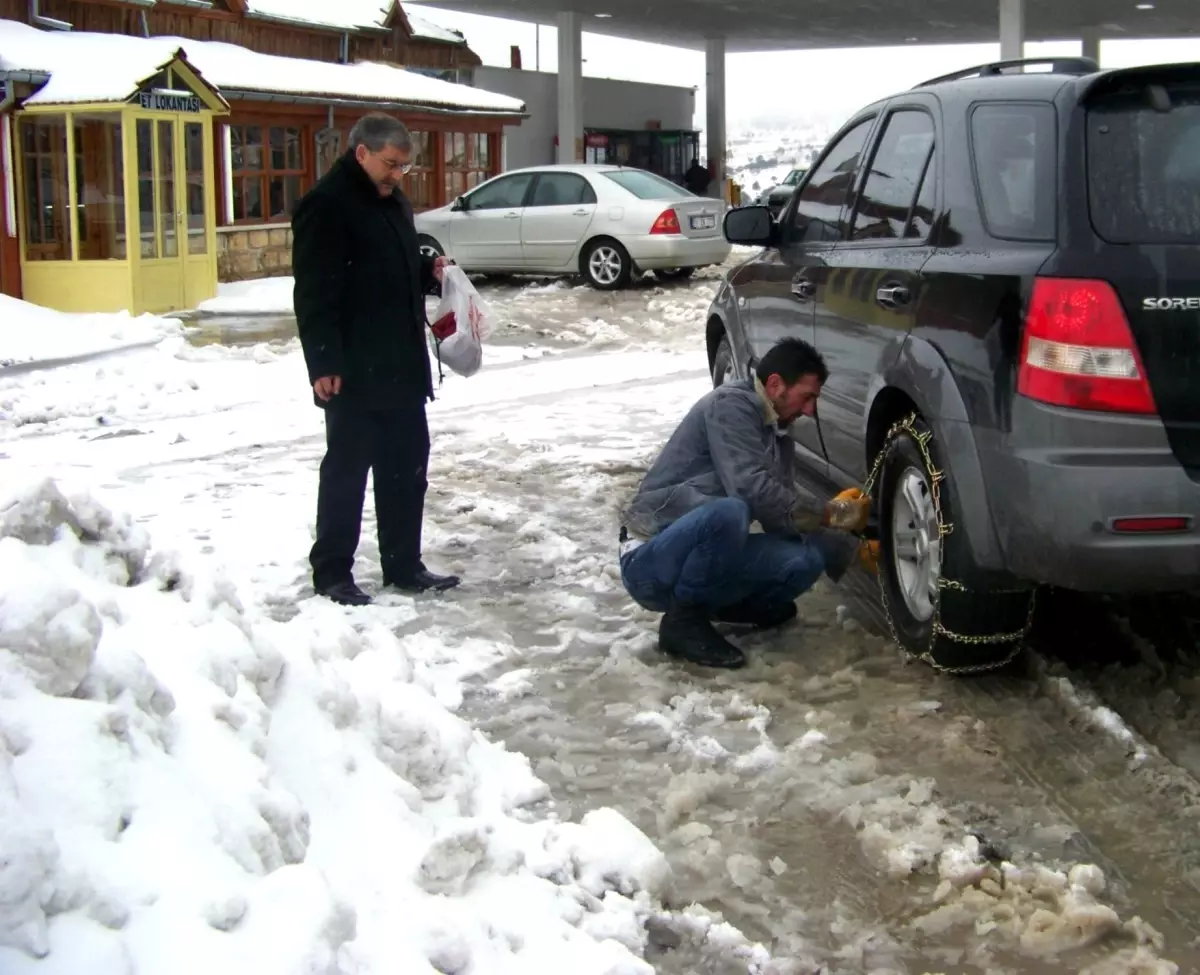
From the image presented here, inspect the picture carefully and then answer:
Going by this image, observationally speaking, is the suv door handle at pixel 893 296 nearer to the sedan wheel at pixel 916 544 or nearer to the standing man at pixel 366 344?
the sedan wheel at pixel 916 544


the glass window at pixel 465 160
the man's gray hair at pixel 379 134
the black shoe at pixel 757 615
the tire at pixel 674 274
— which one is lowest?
the black shoe at pixel 757 615

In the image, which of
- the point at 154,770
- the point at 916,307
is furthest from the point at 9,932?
the point at 916,307

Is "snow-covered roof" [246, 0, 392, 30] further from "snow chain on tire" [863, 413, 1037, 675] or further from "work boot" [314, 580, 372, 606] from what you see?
"snow chain on tire" [863, 413, 1037, 675]

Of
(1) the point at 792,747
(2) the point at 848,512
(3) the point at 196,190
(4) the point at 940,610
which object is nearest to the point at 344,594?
(2) the point at 848,512

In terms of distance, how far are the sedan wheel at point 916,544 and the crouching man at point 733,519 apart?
0.14 m

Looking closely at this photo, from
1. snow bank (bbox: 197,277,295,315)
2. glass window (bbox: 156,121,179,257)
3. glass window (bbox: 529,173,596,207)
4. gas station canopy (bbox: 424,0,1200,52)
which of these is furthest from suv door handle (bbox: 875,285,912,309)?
gas station canopy (bbox: 424,0,1200,52)

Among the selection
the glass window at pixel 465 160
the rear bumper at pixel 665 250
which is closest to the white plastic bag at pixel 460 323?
the rear bumper at pixel 665 250

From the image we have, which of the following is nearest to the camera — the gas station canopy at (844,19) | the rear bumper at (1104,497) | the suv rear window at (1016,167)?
the rear bumper at (1104,497)

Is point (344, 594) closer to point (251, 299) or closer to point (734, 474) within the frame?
point (734, 474)

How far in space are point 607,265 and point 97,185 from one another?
6.11 metres

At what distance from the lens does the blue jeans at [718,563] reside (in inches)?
193

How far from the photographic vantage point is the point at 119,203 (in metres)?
16.2

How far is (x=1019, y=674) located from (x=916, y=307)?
50.4 inches

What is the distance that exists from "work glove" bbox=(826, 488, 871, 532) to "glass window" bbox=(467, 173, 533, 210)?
47.9 feet
